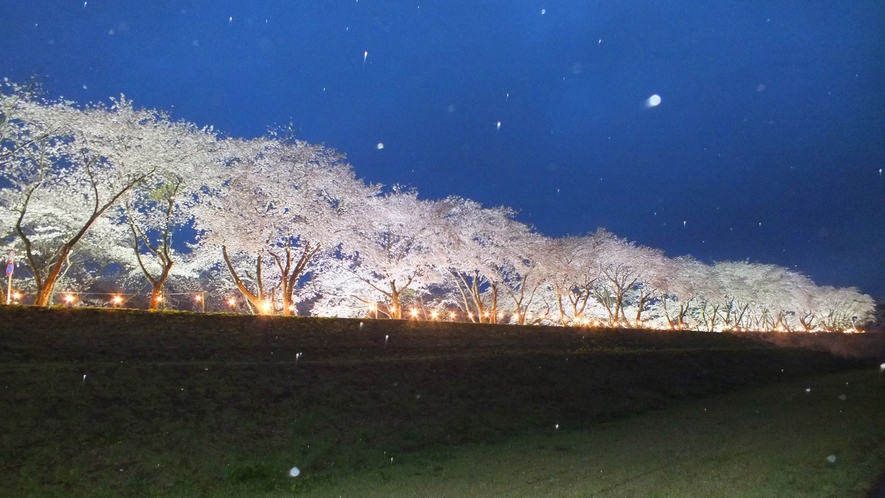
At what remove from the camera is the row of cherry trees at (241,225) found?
21.4m

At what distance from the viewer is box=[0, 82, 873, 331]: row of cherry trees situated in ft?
70.1

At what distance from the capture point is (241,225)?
2666 cm

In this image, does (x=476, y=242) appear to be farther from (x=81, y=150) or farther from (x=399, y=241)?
(x=81, y=150)

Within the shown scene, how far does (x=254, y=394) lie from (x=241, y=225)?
46.7ft

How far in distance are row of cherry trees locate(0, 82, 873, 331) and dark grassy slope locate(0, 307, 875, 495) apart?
635 centimetres

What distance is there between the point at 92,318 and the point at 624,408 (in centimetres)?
1851

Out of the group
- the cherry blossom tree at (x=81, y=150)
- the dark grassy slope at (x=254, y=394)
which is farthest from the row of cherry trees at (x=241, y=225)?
the dark grassy slope at (x=254, y=394)

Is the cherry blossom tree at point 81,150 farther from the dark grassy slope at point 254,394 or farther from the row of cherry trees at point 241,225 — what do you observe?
the dark grassy slope at point 254,394

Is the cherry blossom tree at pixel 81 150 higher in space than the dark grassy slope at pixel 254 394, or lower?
higher

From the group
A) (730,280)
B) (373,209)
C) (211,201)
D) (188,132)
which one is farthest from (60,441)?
(730,280)

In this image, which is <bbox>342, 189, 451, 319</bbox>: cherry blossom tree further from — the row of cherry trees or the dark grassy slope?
the dark grassy slope

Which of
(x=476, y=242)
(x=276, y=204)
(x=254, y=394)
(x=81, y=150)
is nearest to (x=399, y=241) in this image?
(x=476, y=242)

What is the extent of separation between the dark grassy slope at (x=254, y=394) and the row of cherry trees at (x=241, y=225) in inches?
250

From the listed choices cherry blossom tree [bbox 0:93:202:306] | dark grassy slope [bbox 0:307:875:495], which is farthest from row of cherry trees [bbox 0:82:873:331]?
dark grassy slope [bbox 0:307:875:495]
